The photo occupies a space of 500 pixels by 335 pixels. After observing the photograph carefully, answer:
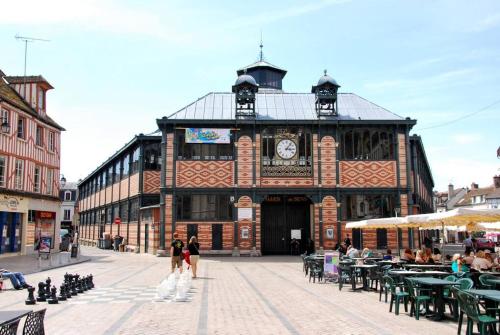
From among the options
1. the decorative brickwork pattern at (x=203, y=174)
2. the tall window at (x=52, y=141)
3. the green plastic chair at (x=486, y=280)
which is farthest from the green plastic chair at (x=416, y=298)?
the tall window at (x=52, y=141)

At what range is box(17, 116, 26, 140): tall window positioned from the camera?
2716cm

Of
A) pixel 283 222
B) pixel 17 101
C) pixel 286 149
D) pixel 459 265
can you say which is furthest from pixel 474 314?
pixel 17 101

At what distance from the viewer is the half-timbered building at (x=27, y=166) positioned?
25.4 metres

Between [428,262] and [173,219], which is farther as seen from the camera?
[173,219]

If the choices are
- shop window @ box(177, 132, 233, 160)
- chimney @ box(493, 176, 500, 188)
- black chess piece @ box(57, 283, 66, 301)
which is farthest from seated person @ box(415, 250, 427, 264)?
chimney @ box(493, 176, 500, 188)

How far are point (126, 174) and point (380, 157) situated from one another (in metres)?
18.9

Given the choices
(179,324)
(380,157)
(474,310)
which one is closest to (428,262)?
(474,310)

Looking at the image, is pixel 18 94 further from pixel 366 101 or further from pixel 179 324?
pixel 179 324

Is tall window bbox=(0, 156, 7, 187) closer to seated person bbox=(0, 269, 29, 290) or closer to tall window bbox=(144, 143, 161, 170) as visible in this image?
tall window bbox=(144, 143, 161, 170)

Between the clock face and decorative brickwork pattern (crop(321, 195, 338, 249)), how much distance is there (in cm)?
330

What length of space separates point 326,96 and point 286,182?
6.17 m

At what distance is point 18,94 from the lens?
96.1 ft

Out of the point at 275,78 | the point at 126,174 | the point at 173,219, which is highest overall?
the point at 275,78

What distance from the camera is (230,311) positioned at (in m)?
9.79
